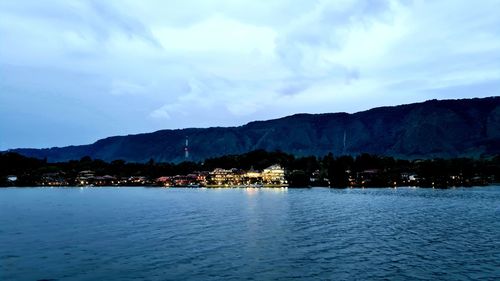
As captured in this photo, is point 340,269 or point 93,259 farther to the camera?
point 93,259

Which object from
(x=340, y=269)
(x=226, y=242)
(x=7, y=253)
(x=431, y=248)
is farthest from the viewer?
(x=226, y=242)

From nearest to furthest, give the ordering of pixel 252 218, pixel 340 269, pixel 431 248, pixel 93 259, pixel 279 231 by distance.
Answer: pixel 340 269 → pixel 93 259 → pixel 431 248 → pixel 279 231 → pixel 252 218

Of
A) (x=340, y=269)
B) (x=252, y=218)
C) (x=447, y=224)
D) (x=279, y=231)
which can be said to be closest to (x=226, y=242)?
(x=279, y=231)

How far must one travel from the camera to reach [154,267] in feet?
117

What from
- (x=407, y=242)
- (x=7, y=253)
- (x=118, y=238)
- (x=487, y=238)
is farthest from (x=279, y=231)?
(x=7, y=253)

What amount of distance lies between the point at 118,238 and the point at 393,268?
30.9 m

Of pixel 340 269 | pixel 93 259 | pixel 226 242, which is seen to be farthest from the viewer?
pixel 226 242

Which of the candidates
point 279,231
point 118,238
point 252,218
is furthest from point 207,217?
point 118,238

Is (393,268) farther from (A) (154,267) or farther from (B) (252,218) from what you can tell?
(B) (252,218)

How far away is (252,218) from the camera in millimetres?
74438

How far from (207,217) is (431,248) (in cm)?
3961

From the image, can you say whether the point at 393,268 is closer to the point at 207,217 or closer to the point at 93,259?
the point at 93,259

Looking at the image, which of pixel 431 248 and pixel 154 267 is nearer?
pixel 154 267

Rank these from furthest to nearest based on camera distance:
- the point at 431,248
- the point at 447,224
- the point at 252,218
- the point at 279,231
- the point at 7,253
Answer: the point at 252,218 → the point at 447,224 → the point at 279,231 → the point at 431,248 → the point at 7,253
